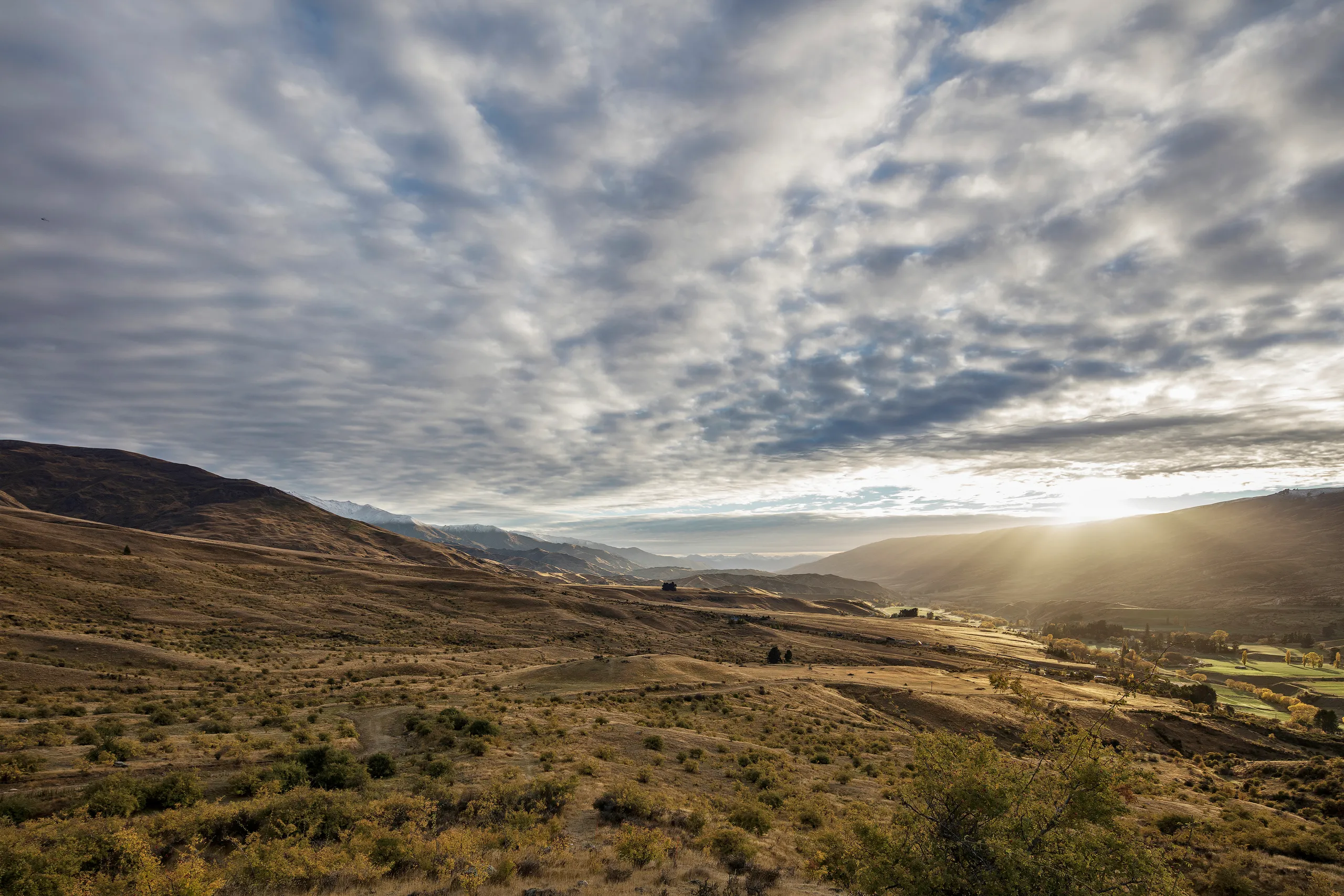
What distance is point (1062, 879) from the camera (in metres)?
9.69

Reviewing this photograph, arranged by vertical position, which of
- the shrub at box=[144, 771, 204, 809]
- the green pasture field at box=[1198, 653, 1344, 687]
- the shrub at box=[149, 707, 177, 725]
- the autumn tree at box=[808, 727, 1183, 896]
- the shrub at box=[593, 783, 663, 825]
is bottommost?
the green pasture field at box=[1198, 653, 1344, 687]

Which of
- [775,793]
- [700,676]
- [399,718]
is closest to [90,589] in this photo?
[399,718]

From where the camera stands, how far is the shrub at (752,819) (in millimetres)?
18922

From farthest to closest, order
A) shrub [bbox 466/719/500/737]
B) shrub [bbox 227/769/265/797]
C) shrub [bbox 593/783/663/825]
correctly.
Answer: shrub [bbox 466/719/500/737]
shrub [bbox 593/783/663/825]
shrub [bbox 227/769/265/797]

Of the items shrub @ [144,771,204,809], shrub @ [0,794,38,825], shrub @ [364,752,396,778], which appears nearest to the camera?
shrub @ [0,794,38,825]

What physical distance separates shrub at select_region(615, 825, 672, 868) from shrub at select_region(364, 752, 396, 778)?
37.4 feet

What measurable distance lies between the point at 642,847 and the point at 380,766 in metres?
13.3

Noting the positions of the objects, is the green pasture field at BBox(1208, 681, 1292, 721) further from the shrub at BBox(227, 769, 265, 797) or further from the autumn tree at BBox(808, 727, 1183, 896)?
the shrub at BBox(227, 769, 265, 797)

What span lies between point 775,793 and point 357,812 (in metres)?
16.9

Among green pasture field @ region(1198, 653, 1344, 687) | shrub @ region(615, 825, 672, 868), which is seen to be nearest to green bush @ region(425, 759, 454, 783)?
shrub @ region(615, 825, 672, 868)

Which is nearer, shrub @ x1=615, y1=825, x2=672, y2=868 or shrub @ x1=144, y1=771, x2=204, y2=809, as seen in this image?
shrub @ x1=615, y1=825, x2=672, y2=868

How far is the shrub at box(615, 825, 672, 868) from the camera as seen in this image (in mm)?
15516

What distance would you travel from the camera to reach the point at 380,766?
72.1ft

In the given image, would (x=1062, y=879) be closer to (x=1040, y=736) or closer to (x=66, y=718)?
(x=1040, y=736)
